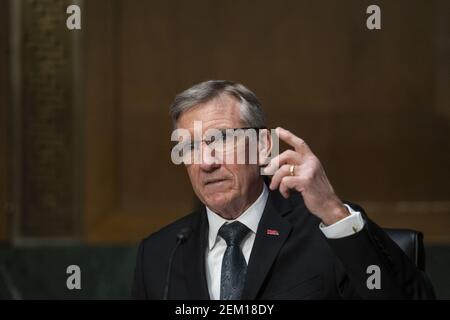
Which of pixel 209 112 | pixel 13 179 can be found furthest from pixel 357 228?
pixel 13 179

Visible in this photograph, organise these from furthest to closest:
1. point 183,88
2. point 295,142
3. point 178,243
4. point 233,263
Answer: point 183,88 < point 233,263 < point 178,243 < point 295,142

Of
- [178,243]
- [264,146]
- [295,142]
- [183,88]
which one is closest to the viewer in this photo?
[295,142]

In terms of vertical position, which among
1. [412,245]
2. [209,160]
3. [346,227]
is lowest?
[412,245]

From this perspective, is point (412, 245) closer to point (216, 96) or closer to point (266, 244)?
point (266, 244)

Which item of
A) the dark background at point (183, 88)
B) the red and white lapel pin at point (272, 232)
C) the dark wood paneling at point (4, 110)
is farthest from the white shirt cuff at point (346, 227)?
the dark wood paneling at point (4, 110)

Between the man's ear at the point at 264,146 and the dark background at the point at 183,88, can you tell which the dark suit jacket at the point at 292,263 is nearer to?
the man's ear at the point at 264,146

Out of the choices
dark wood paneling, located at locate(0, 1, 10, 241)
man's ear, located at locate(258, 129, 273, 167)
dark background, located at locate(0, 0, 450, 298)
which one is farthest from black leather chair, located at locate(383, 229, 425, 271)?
dark wood paneling, located at locate(0, 1, 10, 241)

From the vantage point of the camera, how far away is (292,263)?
1913mm

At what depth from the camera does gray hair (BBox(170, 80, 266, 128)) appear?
1942 mm

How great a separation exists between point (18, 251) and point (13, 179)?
33 centimetres

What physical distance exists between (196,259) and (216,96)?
374mm

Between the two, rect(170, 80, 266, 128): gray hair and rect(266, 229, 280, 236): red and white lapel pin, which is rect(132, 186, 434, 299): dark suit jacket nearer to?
rect(266, 229, 280, 236): red and white lapel pin

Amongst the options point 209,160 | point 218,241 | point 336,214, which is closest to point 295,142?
point 336,214

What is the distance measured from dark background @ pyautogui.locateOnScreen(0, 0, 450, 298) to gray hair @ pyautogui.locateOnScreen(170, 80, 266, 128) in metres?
1.76
